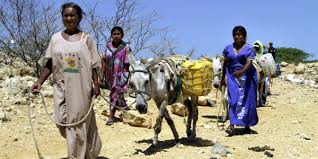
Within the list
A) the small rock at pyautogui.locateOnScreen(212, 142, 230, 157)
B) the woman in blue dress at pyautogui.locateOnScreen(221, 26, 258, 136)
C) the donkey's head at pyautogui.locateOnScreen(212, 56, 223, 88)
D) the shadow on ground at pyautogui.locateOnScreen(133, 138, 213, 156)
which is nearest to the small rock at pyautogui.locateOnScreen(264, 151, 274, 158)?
the small rock at pyautogui.locateOnScreen(212, 142, 230, 157)

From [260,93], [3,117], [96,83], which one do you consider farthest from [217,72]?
[96,83]

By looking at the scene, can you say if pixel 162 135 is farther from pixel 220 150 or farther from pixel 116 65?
pixel 220 150

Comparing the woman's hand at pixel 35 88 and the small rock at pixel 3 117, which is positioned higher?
the woman's hand at pixel 35 88

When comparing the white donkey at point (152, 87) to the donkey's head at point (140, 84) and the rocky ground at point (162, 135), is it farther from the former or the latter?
the rocky ground at point (162, 135)

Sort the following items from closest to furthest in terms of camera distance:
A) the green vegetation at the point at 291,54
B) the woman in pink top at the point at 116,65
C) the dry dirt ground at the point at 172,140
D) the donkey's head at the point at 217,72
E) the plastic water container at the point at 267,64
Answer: the dry dirt ground at the point at 172,140 → the woman in pink top at the point at 116,65 → the donkey's head at the point at 217,72 → the plastic water container at the point at 267,64 → the green vegetation at the point at 291,54

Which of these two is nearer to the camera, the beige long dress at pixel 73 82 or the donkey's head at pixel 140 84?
the beige long dress at pixel 73 82

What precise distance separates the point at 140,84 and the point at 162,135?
9.21ft

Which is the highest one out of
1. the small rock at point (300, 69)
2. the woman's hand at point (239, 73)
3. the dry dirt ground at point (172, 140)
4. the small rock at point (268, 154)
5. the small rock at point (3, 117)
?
the woman's hand at point (239, 73)

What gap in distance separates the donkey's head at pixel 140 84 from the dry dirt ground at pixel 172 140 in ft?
2.88

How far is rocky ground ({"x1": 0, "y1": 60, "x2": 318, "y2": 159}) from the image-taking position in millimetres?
7281

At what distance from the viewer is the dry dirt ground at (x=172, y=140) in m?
7.26

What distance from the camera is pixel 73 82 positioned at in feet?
17.3

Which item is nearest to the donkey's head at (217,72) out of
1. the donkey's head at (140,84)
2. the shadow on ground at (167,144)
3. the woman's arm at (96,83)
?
the shadow on ground at (167,144)

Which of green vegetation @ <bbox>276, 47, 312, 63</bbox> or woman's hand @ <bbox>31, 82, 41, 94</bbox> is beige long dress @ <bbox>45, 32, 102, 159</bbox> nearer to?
woman's hand @ <bbox>31, 82, 41, 94</bbox>
